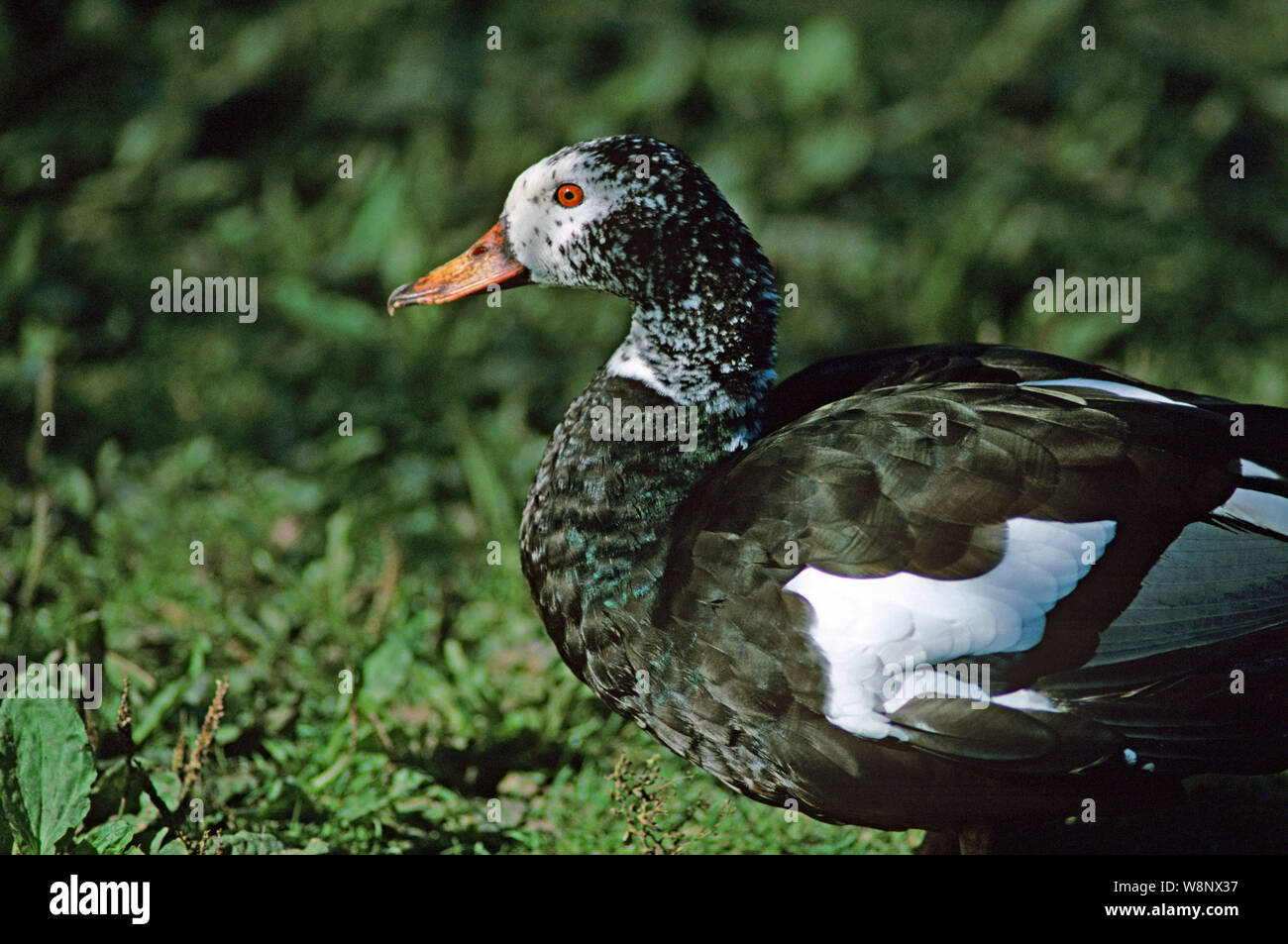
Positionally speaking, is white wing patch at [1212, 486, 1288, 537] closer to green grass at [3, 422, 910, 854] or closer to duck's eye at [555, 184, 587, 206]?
green grass at [3, 422, 910, 854]

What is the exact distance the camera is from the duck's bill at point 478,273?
2.93 metres

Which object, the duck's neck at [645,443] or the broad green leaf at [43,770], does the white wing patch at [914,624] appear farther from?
the broad green leaf at [43,770]

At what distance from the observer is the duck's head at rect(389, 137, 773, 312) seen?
2680mm

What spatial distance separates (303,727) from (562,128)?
324cm

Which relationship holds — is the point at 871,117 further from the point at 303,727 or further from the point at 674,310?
the point at 303,727

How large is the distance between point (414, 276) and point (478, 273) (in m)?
1.98

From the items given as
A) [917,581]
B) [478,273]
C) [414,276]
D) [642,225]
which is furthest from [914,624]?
[414,276]

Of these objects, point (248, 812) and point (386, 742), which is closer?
point (248, 812)

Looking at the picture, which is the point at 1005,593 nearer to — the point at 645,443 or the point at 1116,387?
the point at 1116,387

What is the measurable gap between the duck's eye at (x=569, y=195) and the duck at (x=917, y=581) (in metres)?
0.03

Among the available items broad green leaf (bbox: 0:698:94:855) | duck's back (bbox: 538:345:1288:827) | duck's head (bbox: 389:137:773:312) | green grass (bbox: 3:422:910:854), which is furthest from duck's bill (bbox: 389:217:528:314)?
broad green leaf (bbox: 0:698:94:855)

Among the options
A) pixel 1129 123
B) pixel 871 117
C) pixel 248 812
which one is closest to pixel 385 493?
pixel 248 812

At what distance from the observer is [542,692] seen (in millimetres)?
3365

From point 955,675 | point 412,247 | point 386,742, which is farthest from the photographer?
point 412,247
